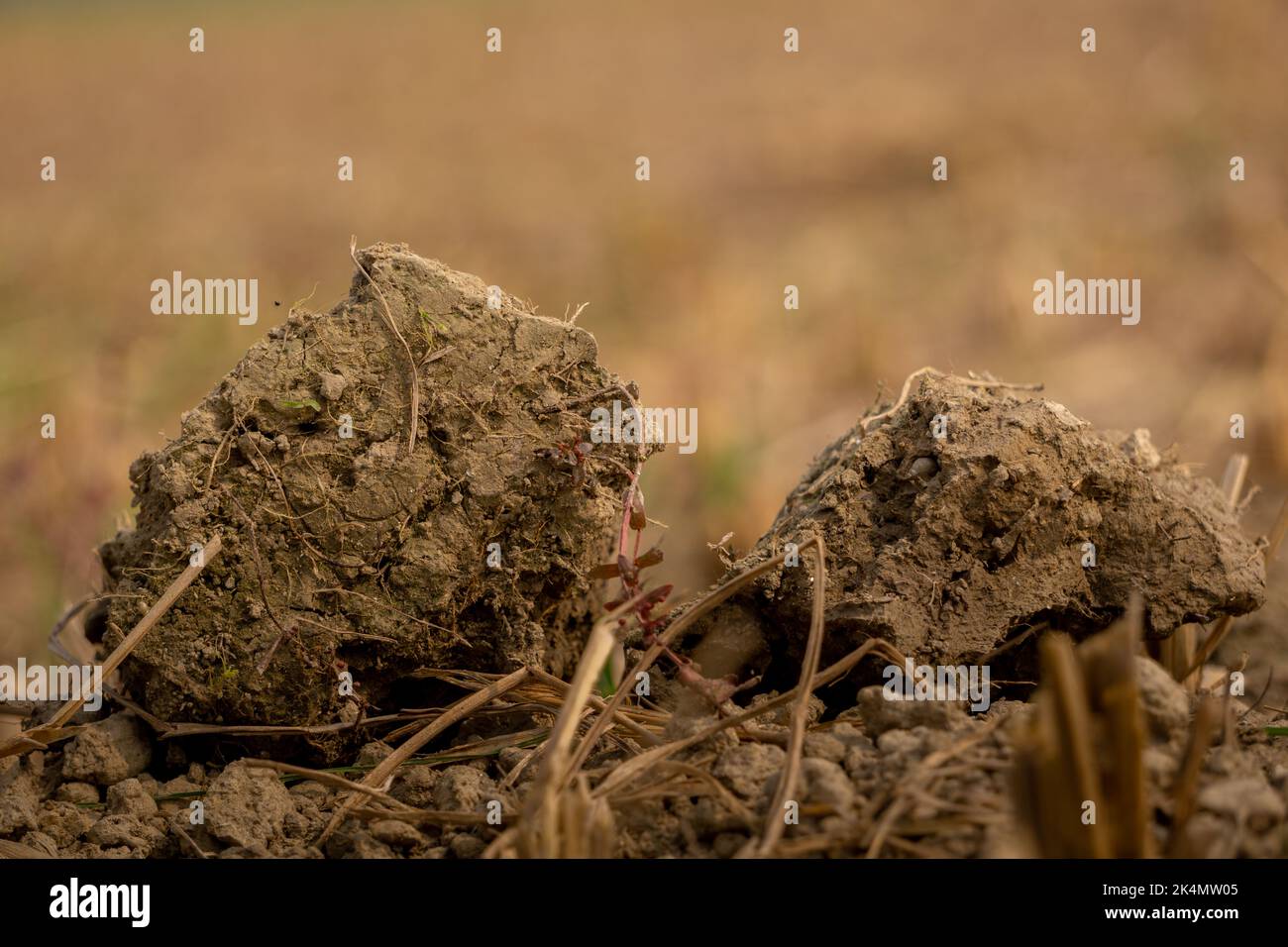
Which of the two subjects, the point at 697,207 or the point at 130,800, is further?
the point at 697,207

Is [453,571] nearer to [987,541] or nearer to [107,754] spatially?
[107,754]

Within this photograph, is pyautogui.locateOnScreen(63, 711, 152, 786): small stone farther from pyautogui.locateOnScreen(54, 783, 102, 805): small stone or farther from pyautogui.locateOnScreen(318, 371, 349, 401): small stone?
pyautogui.locateOnScreen(318, 371, 349, 401): small stone

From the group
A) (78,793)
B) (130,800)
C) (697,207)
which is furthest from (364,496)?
(697,207)

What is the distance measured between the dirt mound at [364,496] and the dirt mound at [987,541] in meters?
0.49

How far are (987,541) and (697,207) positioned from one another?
10187mm

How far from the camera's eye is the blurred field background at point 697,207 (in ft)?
23.4

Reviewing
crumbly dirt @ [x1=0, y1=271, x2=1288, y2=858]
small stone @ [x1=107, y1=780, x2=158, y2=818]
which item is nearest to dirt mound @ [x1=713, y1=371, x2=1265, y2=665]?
crumbly dirt @ [x1=0, y1=271, x2=1288, y2=858]

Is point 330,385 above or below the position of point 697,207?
below

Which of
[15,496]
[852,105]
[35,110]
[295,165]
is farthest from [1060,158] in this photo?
[35,110]

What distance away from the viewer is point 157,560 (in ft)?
8.20

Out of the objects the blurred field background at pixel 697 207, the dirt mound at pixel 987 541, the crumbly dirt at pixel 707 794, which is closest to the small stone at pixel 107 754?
the crumbly dirt at pixel 707 794

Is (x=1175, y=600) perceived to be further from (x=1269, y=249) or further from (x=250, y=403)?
(x=1269, y=249)

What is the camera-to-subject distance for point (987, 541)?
2.60m

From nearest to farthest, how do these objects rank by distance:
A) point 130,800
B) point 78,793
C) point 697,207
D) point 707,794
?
point 707,794 < point 130,800 < point 78,793 < point 697,207
